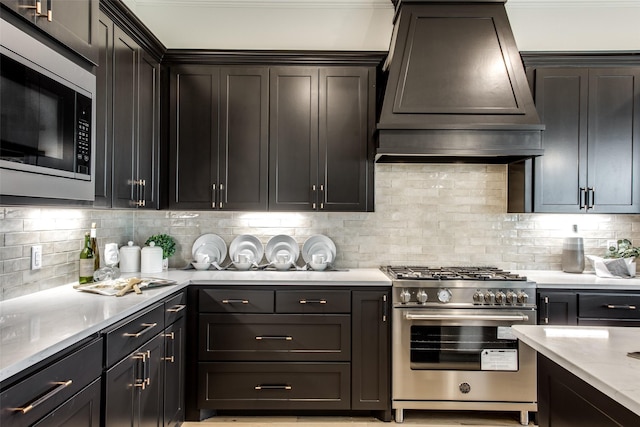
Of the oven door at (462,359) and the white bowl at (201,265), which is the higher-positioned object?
the white bowl at (201,265)

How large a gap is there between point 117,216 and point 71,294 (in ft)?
3.44

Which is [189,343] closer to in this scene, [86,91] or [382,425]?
[382,425]

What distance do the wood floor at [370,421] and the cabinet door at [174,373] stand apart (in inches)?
10.4

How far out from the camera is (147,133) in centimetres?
289

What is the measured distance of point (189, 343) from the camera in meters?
2.83

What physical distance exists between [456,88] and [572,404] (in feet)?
6.91

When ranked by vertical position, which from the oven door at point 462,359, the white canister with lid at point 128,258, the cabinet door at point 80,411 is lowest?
the oven door at point 462,359

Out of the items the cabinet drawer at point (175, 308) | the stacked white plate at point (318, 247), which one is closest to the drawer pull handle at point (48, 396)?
the cabinet drawer at point (175, 308)

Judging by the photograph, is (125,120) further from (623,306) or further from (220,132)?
(623,306)

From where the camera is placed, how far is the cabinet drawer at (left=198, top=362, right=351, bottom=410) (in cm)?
283

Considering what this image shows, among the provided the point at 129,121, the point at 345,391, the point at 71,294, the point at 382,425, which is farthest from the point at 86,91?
the point at 382,425

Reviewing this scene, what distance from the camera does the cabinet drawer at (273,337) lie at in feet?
9.29

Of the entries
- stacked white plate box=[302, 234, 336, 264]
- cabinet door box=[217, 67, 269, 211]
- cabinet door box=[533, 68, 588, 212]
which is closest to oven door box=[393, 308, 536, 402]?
stacked white plate box=[302, 234, 336, 264]

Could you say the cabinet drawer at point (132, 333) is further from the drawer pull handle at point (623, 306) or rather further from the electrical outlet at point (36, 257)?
the drawer pull handle at point (623, 306)
